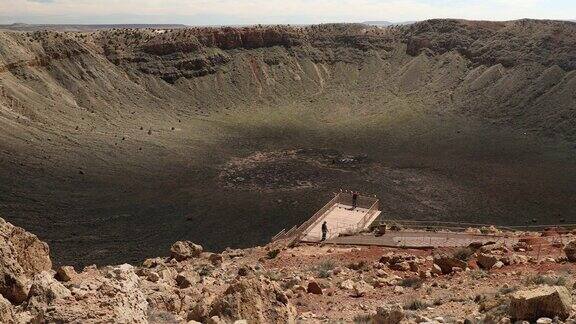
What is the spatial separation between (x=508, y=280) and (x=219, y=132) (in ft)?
168

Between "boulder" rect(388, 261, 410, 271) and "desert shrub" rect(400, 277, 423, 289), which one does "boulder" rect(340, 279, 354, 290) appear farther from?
"boulder" rect(388, 261, 410, 271)

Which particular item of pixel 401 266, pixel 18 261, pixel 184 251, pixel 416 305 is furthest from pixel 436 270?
pixel 18 261

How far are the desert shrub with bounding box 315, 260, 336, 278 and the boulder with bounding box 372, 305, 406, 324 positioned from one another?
675 cm

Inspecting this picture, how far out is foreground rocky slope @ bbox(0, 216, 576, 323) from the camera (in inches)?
319

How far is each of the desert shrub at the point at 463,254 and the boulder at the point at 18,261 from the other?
1190cm

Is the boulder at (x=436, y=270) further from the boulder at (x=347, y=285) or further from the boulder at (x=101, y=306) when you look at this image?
the boulder at (x=101, y=306)

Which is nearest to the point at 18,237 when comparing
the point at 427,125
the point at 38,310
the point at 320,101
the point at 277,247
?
the point at 38,310

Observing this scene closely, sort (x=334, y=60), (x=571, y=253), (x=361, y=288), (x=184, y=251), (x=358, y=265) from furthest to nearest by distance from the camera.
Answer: (x=334, y=60) < (x=184, y=251) < (x=358, y=265) < (x=571, y=253) < (x=361, y=288)

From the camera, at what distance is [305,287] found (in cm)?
1523

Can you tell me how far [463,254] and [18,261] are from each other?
1284 cm

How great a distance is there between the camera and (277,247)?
78.8ft

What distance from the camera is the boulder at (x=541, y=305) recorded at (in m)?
9.06

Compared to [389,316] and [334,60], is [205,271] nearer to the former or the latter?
[389,316]

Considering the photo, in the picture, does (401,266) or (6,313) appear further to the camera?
(401,266)
